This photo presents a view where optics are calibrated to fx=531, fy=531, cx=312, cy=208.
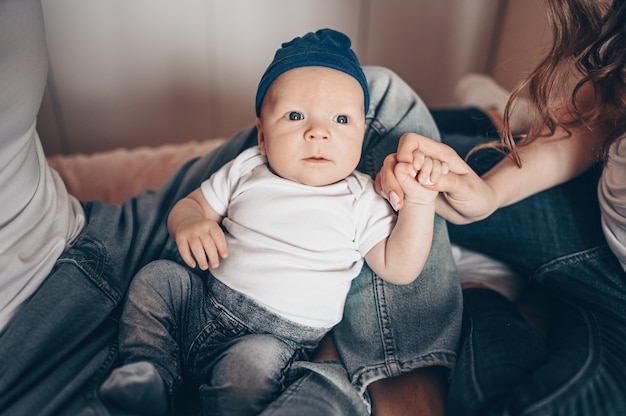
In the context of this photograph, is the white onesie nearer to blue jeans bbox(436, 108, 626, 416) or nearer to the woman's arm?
the woman's arm

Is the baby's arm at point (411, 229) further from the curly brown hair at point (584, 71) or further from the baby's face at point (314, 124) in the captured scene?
the curly brown hair at point (584, 71)

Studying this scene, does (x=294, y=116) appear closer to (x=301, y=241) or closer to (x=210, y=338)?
(x=301, y=241)

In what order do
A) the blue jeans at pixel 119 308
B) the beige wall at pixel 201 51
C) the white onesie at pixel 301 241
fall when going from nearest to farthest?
the blue jeans at pixel 119 308, the white onesie at pixel 301 241, the beige wall at pixel 201 51

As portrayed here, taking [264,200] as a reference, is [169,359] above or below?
below

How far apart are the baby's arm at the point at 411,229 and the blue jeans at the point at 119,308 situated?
0.06m

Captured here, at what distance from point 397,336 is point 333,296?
0.11 m

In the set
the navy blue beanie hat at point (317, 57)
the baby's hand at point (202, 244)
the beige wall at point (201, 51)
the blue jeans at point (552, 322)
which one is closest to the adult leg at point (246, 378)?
the baby's hand at point (202, 244)

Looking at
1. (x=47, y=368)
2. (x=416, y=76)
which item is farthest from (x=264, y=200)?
(x=416, y=76)

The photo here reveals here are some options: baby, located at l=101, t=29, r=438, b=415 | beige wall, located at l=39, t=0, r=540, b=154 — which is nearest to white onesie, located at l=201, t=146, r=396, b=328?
baby, located at l=101, t=29, r=438, b=415

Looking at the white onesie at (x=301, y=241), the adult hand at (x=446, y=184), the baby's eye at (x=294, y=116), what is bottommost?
the white onesie at (x=301, y=241)

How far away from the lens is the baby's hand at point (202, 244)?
29.8 inches

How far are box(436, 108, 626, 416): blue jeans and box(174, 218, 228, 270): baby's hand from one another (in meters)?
0.38

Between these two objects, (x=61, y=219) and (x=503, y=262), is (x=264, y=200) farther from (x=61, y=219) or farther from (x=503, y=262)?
(x=503, y=262)

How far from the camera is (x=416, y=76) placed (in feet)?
6.48
